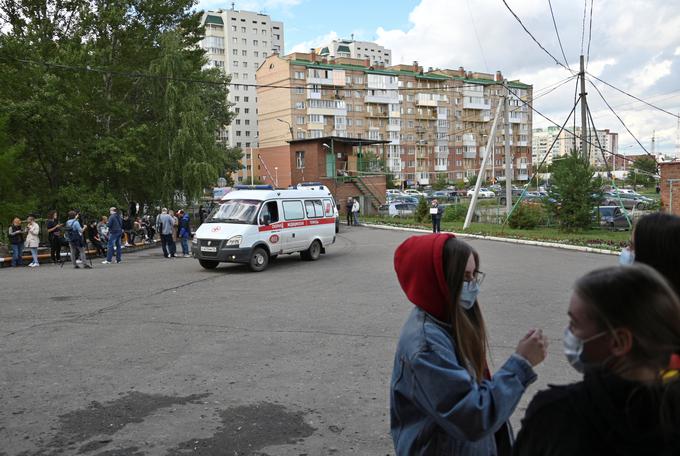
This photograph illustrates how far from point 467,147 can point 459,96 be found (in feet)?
33.6

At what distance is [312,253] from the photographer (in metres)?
18.7

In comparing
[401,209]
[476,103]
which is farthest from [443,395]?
[476,103]

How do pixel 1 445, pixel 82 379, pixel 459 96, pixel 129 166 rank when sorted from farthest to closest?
pixel 459 96, pixel 129 166, pixel 82 379, pixel 1 445

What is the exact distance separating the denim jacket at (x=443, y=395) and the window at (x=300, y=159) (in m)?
52.5

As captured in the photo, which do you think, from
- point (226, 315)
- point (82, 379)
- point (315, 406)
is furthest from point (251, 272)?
point (315, 406)

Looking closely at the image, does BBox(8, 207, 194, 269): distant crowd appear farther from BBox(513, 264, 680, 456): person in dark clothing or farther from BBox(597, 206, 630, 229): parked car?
BBox(597, 206, 630, 229): parked car

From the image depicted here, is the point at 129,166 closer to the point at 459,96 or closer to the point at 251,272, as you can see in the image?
the point at 251,272

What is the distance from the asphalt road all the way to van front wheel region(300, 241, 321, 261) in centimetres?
392

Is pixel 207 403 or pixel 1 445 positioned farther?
pixel 207 403

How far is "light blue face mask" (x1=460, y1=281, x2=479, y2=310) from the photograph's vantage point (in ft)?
7.61

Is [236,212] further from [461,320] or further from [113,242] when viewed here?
[461,320]

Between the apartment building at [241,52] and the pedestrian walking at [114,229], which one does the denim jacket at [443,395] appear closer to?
the pedestrian walking at [114,229]

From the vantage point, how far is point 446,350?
2.15 m

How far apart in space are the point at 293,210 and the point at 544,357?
52.9ft
